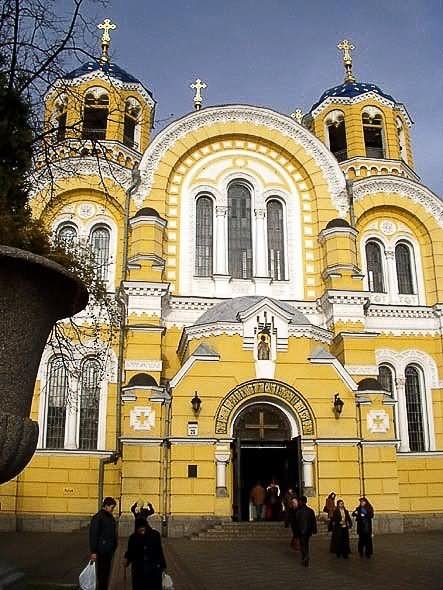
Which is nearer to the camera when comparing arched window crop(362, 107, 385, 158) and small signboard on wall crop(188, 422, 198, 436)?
small signboard on wall crop(188, 422, 198, 436)

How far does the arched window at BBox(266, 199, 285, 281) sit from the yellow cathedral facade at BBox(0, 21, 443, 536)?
5 cm

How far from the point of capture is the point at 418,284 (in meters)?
27.0

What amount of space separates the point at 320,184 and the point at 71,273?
20.7 m

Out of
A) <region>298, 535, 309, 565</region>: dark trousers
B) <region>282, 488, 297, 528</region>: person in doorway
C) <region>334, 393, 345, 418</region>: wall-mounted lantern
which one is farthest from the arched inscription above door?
<region>298, 535, 309, 565</region>: dark trousers

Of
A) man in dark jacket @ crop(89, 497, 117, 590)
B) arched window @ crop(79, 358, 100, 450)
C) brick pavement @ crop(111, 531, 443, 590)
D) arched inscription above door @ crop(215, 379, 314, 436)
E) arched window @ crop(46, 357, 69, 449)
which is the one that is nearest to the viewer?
man in dark jacket @ crop(89, 497, 117, 590)

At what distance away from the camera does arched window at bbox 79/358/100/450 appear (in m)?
23.2

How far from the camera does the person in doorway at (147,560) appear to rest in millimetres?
8688

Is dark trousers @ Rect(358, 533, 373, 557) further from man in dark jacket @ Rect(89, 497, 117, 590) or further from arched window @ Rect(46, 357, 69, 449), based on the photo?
arched window @ Rect(46, 357, 69, 449)

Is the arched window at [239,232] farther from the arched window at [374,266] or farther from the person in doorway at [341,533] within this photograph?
the person in doorway at [341,533]

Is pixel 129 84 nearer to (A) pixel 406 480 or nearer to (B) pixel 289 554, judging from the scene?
(A) pixel 406 480

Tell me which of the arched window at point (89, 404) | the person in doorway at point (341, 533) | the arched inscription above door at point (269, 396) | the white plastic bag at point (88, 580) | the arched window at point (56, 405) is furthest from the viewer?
the arched window at point (89, 404)

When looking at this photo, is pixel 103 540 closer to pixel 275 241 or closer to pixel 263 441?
pixel 263 441

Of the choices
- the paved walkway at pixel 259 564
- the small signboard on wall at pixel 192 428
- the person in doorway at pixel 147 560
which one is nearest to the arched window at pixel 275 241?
the small signboard on wall at pixel 192 428

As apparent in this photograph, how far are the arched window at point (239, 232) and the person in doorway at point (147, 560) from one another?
55.6 feet
